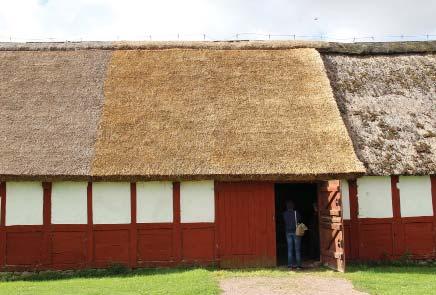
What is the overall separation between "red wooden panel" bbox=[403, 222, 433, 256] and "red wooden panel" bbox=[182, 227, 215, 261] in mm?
6015

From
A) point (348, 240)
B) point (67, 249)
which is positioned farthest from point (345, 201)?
point (67, 249)

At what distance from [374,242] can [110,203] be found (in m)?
8.04

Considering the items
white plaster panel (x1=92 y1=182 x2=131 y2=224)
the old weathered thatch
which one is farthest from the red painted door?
the old weathered thatch

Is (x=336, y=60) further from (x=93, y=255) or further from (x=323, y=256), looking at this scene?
(x=93, y=255)

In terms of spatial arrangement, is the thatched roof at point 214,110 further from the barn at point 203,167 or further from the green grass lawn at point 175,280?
the green grass lawn at point 175,280

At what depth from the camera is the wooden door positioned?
15.1 m

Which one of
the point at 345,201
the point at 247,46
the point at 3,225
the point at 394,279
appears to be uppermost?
the point at 247,46

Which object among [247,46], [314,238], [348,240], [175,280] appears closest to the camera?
[175,280]

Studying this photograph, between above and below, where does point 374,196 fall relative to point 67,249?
above

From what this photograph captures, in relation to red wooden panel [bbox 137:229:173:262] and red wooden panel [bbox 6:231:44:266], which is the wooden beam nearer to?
red wooden panel [bbox 137:229:173:262]

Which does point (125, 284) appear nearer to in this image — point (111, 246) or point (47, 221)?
point (111, 246)

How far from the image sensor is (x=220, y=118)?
17.3 m

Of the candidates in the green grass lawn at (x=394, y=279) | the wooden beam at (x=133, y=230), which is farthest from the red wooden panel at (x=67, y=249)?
the green grass lawn at (x=394, y=279)

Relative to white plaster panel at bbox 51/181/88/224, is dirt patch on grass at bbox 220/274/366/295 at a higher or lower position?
lower
